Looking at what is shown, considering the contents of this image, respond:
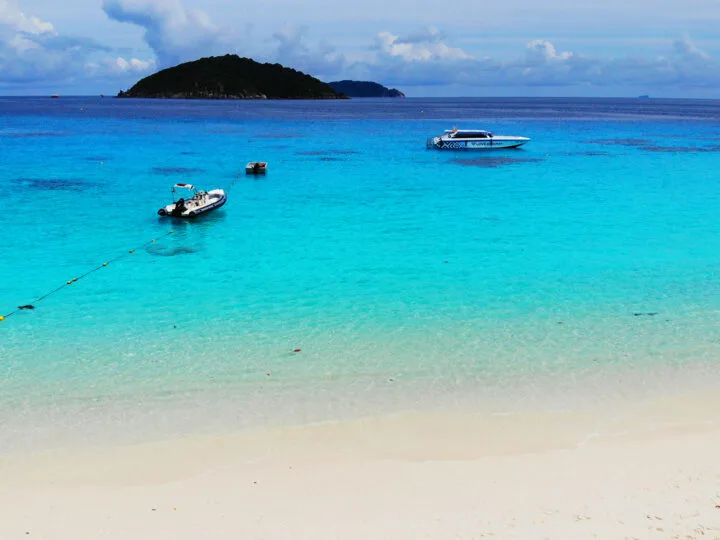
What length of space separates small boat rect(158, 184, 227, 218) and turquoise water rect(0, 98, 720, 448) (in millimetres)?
692

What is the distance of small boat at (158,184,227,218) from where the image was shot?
35.9 metres

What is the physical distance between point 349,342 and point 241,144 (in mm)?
68482

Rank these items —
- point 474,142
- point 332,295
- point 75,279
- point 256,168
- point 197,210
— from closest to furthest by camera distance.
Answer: point 332,295 < point 75,279 < point 197,210 < point 256,168 < point 474,142

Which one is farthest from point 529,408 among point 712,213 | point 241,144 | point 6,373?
point 241,144

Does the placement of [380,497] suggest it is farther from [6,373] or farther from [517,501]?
[6,373]

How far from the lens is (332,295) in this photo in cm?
2273

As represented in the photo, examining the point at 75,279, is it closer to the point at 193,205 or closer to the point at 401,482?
the point at 193,205

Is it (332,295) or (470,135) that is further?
(470,135)

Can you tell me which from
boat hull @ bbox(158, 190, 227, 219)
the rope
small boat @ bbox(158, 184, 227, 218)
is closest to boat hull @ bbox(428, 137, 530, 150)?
small boat @ bbox(158, 184, 227, 218)

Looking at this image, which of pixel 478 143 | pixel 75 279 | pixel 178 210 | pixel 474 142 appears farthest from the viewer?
pixel 478 143

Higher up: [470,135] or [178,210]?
[470,135]

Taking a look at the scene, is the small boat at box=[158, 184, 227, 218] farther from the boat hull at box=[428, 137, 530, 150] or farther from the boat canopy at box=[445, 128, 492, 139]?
the boat canopy at box=[445, 128, 492, 139]

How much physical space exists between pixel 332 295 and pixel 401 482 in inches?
466

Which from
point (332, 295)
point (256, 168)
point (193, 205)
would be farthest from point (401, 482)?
point (256, 168)
